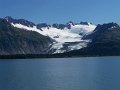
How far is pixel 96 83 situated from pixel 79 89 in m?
9.29

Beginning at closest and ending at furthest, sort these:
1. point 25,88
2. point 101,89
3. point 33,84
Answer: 1. point 101,89
2. point 25,88
3. point 33,84

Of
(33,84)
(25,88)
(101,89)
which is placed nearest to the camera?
(101,89)

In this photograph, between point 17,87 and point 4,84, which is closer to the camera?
point 17,87

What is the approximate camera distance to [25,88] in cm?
8719

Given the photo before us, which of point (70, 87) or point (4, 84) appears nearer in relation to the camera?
point (70, 87)

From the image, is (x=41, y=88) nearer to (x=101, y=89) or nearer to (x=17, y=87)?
(x=17, y=87)

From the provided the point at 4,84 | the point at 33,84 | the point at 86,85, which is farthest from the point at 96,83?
the point at 4,84

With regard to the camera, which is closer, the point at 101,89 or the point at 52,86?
the point at 101,89

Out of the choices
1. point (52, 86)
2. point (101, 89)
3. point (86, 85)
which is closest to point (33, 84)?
point (52, 86)

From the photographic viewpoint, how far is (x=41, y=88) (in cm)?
8756

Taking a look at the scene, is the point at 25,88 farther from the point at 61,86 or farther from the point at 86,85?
the point at 86,85

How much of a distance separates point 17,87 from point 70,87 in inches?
491

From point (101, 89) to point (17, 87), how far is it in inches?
799

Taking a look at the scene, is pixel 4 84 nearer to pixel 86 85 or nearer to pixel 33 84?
pixel 33 84
